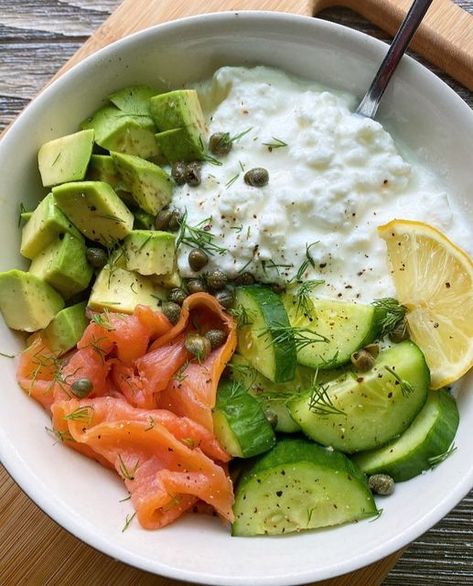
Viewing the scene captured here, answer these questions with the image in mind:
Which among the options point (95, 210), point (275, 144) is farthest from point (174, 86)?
point (95, 210)

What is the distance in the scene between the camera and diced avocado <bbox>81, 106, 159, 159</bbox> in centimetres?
285

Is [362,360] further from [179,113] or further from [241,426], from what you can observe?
[179,113]

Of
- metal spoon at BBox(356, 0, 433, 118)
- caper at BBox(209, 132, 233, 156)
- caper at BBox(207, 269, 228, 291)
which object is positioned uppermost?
metal spoon at BBox(356, 0, 433, 118)

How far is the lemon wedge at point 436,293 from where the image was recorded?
2699 millimetres

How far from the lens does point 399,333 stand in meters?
2.77

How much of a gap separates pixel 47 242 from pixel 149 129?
59 centimetres

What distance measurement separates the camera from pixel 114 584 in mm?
2824

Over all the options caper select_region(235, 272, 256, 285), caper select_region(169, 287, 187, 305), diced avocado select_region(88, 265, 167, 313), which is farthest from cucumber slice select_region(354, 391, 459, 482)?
diced avocado select_region(88, 265, 167, 313)

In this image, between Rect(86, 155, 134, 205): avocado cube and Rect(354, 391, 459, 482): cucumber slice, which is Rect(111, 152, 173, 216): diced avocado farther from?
Rect(354, 391, 459, 482): cucumber slice

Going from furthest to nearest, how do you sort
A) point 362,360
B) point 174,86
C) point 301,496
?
1. point 174,86
2. point 362,360
3. point 301,496

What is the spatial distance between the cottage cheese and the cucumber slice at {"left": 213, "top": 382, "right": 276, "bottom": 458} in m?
0.49

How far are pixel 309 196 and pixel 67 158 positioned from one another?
918 mm

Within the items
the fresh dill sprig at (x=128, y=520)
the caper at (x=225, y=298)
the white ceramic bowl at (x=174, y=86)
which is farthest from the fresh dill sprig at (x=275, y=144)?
the fresh dill sprig at (x=128, y=520)

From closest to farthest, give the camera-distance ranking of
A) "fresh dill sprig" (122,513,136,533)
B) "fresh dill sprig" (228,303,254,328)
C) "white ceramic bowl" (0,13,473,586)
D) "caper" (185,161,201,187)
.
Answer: "white ceramic bowl" (0,13,473,586) → "fresh dill sprig" (122,513,136,533) → "fresh dill sprig" (228,303,254,328) → "caper" (185,161,201,187)
